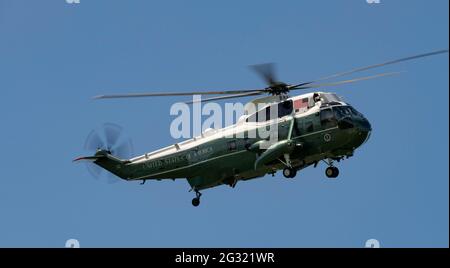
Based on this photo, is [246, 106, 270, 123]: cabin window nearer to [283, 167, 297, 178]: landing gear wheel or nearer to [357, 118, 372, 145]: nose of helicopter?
[283, 167, 297, 178]: landing gear wheel

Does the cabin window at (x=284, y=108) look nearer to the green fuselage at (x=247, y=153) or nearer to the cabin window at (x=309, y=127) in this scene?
the green fuselage at (x=247, y=153)

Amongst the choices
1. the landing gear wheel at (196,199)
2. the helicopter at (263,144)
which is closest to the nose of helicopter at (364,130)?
the helicopter at (263,144)

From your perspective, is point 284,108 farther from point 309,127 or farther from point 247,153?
point 247,153

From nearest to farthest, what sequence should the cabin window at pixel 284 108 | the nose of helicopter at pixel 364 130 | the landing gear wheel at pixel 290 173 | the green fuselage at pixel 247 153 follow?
the nose of helicopter at pixel 364 130 → the green fuselage at pixel 247 153 → the landing gear wheel at pixel 290 173 → the cabin window at pixel 284 108

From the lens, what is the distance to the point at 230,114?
59.6 m

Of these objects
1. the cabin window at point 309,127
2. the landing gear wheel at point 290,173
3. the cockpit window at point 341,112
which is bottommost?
the landing gear wheel at point 290,173

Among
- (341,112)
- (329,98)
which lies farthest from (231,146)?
(341,112)

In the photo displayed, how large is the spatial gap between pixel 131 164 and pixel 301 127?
10.8 metres

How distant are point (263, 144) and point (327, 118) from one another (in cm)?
377

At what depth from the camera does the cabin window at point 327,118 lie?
55.2m

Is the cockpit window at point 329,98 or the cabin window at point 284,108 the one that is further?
the cabin window at point 284,108

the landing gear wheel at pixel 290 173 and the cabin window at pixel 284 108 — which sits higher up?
the cabin window at pixel 284 108

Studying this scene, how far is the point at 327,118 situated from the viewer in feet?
182
